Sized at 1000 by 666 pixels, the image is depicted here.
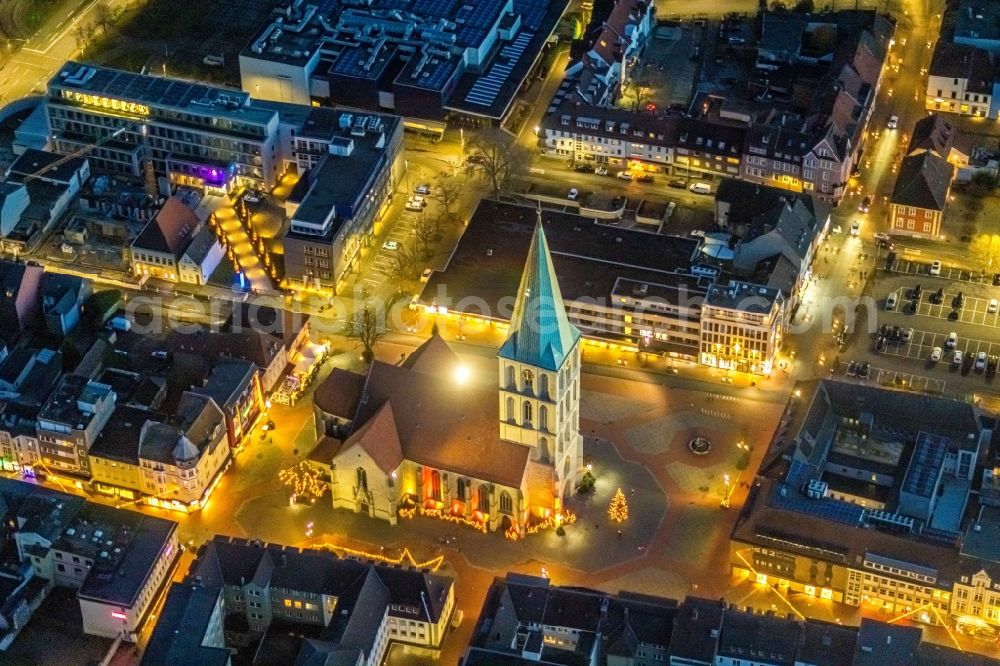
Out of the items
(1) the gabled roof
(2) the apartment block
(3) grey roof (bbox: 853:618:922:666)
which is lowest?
(2) the apartment block

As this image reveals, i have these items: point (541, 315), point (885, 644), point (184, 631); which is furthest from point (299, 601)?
point (885, 644)

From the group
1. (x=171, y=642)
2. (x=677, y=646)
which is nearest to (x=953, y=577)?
(x=677, y=646)

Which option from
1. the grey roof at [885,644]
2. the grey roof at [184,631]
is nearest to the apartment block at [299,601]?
the grey roof at [184,631]

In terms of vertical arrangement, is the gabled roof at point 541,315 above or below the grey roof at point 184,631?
above

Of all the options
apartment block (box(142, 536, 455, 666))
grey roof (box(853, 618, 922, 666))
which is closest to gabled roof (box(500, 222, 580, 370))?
apartment block (box(142, 536, 455, 666))

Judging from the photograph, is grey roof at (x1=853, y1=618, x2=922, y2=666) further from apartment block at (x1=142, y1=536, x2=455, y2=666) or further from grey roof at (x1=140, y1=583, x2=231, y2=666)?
grey roof at (x1=140, y1=583, x2=231, y2=666)

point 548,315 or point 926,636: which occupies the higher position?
point 548,315

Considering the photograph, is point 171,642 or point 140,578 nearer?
point 171,642

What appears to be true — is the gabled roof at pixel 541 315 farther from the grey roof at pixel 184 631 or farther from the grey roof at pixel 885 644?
the grey roof at pixel 885 644

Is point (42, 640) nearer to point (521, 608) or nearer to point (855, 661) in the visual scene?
point (521, 608)
